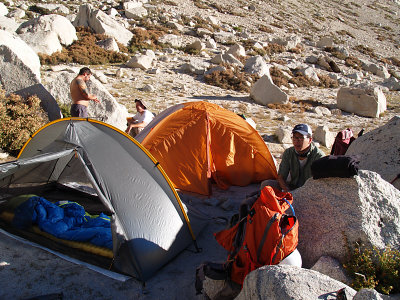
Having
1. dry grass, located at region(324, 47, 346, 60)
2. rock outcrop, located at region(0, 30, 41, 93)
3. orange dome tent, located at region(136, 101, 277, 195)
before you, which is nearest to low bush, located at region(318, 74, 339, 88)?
dry grass, located at region(324, 47, 346, 60)

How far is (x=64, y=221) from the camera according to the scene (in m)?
5.31

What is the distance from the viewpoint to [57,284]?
4215 millimetres

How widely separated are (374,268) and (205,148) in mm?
3881

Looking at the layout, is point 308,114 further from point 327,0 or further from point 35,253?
point 327,0

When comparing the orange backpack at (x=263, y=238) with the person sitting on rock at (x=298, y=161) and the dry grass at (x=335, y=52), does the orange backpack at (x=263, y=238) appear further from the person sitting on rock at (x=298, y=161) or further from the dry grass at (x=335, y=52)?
the dry grass at (x=335, y=52)

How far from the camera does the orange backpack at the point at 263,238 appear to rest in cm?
350

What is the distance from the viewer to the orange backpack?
Answer: 3.50 metres

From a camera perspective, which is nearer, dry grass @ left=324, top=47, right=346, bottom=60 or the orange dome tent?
the orange dome tent

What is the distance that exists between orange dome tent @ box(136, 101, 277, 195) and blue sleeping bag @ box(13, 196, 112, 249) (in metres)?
1.90

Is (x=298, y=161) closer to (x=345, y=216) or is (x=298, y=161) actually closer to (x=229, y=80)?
(x=345, y=216)

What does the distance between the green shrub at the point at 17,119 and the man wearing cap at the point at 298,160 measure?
5.78 meters

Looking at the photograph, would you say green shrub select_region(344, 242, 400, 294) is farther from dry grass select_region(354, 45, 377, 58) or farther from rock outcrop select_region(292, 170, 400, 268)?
dry grass select_region(354, 45, 377, 58)

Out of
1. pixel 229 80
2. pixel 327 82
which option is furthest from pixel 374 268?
pixel 327 82

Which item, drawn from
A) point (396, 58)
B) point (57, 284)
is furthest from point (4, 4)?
point (396, 58)
